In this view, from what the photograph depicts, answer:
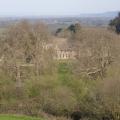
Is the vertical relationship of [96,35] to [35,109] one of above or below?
above

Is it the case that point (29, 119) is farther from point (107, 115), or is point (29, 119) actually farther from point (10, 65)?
point (10, 65)

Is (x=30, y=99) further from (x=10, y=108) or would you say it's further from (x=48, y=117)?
(x=48, y=117)

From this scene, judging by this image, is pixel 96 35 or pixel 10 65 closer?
pixel 10 65

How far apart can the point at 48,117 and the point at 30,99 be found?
10.5 feet

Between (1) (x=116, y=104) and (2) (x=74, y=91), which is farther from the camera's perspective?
(2) (x=74, y=91)

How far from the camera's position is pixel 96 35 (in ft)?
120

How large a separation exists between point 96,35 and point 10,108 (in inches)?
610

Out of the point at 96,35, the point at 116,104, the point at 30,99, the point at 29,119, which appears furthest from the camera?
the point at 96,35

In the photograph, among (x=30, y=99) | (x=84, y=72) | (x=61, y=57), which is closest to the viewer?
(x=30, y=99)

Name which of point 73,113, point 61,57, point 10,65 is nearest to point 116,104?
point 73,113

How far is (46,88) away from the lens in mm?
24984

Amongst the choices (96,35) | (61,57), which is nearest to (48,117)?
(96,35)

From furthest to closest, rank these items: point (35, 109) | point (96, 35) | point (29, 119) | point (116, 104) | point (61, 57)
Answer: point (61, 57) → point (96, 35) → point (35, 109) → point (29, 119) → point (116, 104)

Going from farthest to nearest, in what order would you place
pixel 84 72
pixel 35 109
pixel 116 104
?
pixel 84 72 → pixel 35 109 → pixel 116 104
